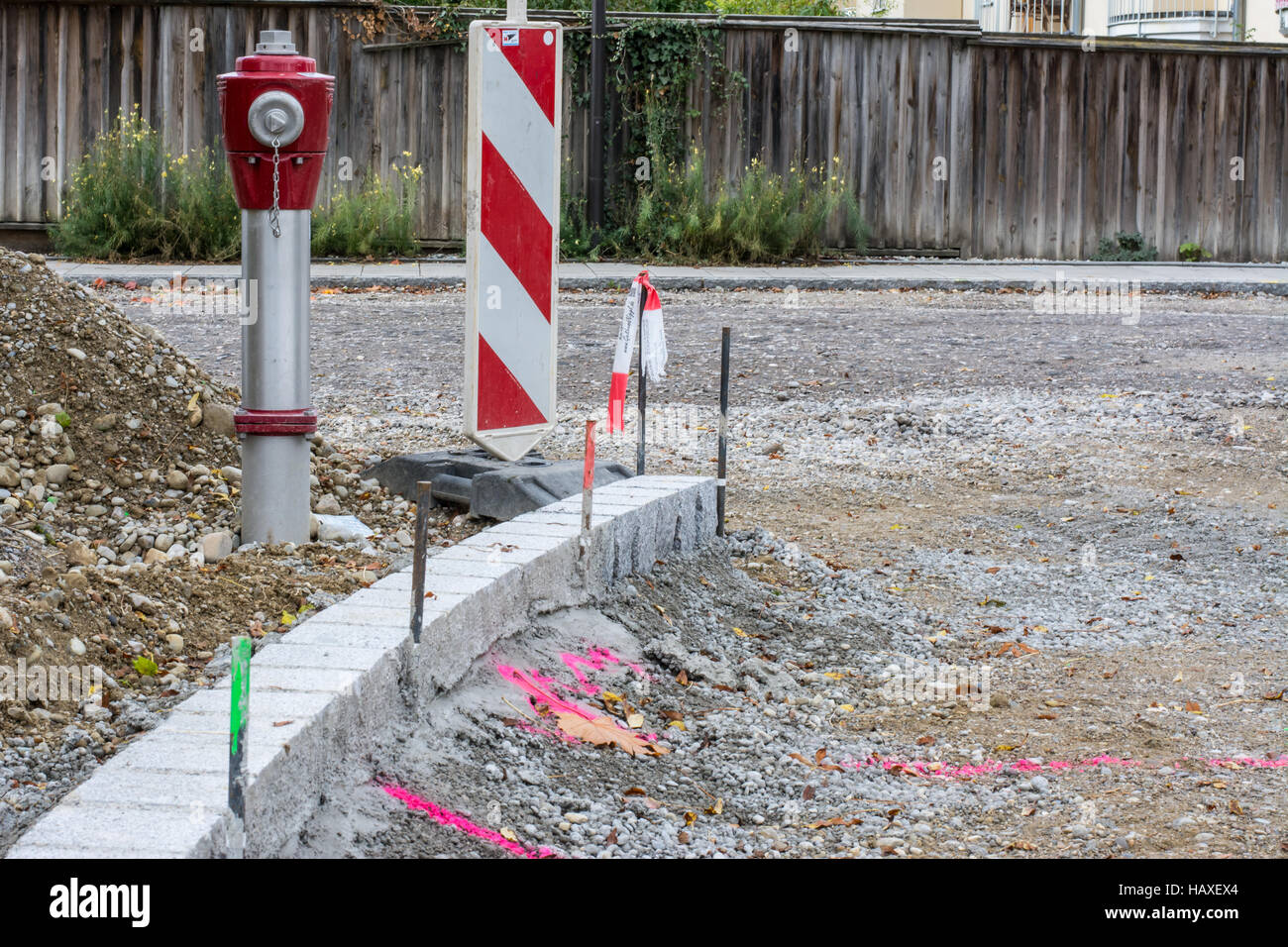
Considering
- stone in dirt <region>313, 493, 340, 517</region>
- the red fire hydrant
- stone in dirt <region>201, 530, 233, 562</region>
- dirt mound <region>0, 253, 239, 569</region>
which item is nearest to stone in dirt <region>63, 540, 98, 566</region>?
dirt mound <region>0, 253, 239, 569</region>

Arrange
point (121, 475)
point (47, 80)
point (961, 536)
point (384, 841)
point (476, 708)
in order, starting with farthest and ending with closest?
point (47, 80) < point (961, 536) < point (121, 475) < point (476, 708) < point (384, 841)

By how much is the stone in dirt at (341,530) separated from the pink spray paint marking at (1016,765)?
1.78 m

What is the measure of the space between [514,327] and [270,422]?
0.77 m

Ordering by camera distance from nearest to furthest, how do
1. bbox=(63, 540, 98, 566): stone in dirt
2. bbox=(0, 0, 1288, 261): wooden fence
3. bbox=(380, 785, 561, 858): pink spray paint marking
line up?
bbox=(380, 785, 561, 858): pink spray paint marking < bbox=(63, 540, 98, 566): stone in dirt < bbox=(0, 0, 1288, 261): wooden fence

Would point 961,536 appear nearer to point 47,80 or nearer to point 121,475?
point 121,475

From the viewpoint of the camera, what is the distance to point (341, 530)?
4.92 metres

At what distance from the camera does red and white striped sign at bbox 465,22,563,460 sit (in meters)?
4.39

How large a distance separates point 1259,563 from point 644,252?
979 centimetres

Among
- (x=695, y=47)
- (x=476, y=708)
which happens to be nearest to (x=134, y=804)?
(x=476, y=708)

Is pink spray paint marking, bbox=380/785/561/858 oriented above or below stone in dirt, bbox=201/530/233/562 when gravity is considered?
below

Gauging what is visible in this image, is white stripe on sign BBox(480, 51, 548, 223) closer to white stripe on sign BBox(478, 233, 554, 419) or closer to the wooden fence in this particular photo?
white stripe on sign BBox(478, 233, 554, 419)

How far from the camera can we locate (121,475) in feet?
16.6

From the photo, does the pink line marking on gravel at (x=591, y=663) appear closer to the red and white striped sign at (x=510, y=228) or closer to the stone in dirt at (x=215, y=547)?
the red and white striped sign at (x=510, y=228)

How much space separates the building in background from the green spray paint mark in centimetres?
1865
